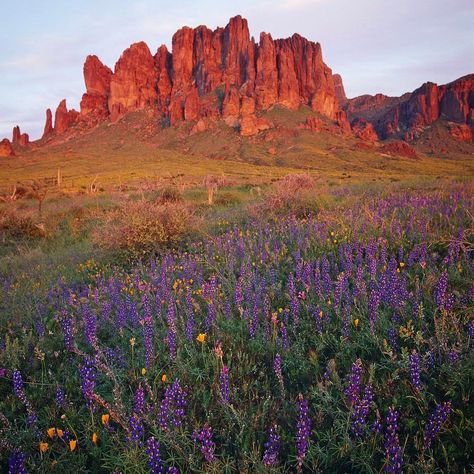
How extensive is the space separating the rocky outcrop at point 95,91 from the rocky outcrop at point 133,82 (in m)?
7.15

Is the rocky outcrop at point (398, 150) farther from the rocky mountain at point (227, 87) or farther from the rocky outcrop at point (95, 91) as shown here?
the rocky outcrop at point (95, 91)

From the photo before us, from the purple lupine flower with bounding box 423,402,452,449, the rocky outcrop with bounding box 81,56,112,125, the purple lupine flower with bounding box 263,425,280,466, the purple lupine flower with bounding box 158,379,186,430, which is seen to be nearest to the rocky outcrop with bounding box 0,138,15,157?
the rocky outcrop with bounding box 81,56,112,125

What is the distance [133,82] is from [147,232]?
173 meters

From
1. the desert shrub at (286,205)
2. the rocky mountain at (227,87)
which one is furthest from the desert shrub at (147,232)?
the rocky mountain at (227,87)

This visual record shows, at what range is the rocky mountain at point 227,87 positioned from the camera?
5655 inches

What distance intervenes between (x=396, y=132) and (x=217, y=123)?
92.8m

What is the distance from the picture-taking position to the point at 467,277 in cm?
326

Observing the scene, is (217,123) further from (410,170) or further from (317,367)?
(317,367)

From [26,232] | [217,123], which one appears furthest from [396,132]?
[26,232]

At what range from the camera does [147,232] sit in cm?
772

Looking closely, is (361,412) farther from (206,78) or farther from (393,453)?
(206,78)

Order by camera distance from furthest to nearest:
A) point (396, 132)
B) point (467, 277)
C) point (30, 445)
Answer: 1. point (396, 132)
2. point (467, 277)
3. point (30, 445)

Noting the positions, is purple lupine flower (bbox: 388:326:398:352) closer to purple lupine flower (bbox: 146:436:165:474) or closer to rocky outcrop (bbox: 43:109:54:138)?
purple lupine flower (bbox: 146:436:165:474)

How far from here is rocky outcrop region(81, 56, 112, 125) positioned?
159m
